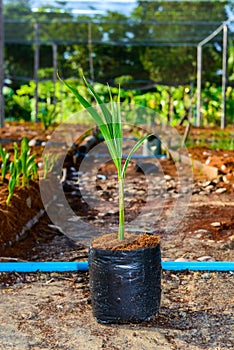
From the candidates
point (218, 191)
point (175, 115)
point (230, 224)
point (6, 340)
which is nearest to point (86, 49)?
point (175, 115)

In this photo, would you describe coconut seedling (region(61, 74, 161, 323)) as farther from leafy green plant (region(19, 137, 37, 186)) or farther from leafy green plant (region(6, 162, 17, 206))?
leafy green plant (region(19, 137, 37, 186))

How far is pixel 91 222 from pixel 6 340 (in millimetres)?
2233

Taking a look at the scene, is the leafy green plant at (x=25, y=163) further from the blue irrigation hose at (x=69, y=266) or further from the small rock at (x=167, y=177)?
the small rock at (x=167, y=177)

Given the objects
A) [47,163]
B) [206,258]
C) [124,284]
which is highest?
[47,163]

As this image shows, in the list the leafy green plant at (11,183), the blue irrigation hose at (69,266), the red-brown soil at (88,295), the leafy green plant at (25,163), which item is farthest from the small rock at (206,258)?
the leafy green plant at (25,163)

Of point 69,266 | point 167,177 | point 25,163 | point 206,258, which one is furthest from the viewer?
point 167,177

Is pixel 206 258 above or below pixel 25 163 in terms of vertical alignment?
below

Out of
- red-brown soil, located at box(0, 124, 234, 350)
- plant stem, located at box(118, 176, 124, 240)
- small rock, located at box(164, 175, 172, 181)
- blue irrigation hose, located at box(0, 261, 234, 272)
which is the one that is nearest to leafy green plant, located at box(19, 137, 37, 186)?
red-brown soil, located at box(0, 124, 234, 350)

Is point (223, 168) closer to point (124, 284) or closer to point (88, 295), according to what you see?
point (88, 295)

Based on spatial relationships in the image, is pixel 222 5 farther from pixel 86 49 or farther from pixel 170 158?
pixel 86 49

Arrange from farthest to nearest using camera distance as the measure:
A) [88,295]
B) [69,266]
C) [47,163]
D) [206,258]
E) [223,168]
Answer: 1. [223,168]
2. [47,163]
3. [206,258]
4. [69,266]
5. [88,295]

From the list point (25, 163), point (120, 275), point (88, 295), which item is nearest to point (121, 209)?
point (120, 275)

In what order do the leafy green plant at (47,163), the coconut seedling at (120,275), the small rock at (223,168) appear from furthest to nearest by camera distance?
the small rock at (223,168), the leafy green plant at (47,163), the coconut seedling at (120,275)

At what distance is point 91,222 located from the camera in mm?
4328
